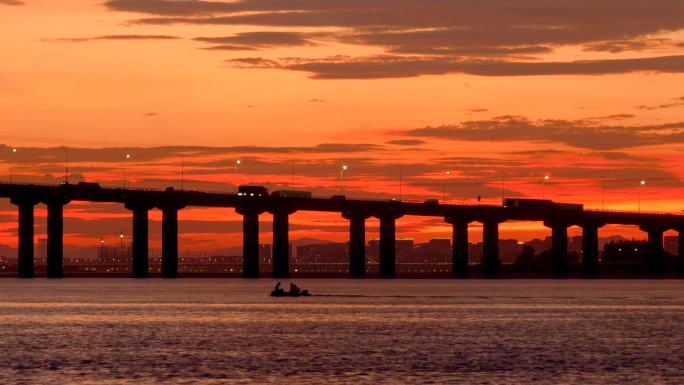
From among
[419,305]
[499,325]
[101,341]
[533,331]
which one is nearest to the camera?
[101,341]

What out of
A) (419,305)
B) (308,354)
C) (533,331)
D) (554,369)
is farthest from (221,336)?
(419,305)

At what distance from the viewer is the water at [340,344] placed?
73000mm

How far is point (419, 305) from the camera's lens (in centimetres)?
16112

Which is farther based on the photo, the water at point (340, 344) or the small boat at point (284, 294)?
the small boat at point (284, 294)

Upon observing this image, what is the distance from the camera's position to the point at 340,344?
9356cm

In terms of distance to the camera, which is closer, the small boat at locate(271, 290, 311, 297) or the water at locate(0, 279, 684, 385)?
the water at locate(0, 279, 684, 385)

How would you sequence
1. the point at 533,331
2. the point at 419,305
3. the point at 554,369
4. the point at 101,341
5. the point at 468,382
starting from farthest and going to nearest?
the point at 419,305 → the point at 533,331 → the point at 101,341 → the point at 554,369 → the point at 468,382

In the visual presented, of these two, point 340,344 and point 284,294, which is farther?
point 284,294

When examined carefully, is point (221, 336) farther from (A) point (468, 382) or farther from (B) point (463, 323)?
(A) point (468, 382)

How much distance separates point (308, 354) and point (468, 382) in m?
17.9

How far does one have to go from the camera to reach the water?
73.0m

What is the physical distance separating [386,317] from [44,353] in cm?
4912

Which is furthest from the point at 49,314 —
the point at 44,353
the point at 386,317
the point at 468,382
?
the point at 468,382

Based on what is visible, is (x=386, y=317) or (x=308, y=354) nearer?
(x=308, y=354)
